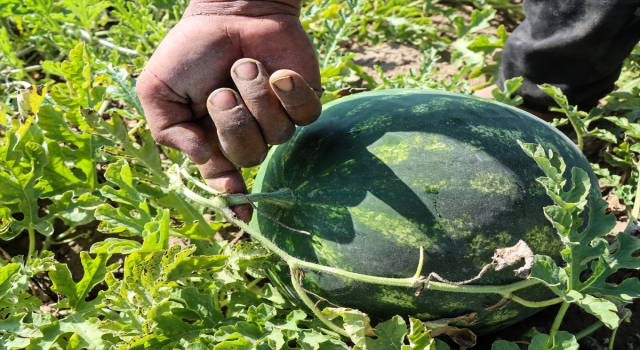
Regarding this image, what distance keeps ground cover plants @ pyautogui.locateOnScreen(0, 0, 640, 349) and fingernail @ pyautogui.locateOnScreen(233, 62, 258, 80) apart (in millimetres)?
389

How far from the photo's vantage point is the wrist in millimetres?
2213

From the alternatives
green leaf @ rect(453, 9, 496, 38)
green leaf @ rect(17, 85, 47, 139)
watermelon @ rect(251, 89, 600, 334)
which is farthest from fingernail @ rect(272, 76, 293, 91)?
green leaf @ rect(453, 9, 496, 38)

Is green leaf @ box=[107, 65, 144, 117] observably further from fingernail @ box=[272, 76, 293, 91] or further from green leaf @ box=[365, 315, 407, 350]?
green leaf @ box=[365, 315, 407, 350]

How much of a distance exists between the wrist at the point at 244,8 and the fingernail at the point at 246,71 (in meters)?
0.34

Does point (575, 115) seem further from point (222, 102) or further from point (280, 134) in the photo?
point (222, 102)

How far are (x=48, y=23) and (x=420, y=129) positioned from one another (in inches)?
94.5

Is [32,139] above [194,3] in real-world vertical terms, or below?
below

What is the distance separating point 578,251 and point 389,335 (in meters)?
0.59

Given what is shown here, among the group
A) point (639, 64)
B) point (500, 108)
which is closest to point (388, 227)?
point (500, 108)

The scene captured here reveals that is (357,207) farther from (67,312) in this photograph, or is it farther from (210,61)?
(67,312)

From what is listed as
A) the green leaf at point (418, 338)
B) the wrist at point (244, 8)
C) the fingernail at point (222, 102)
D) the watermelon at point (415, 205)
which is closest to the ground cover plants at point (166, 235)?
the green leaf at point (418, 338)

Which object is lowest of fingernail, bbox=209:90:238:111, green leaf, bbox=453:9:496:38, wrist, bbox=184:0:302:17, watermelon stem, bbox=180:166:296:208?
green leaf, bbox=453:9:496:38

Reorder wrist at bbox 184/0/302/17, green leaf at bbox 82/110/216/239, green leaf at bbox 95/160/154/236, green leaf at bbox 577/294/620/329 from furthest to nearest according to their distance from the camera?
green leaf at bbox 82/110/216/239 → green leaf at bbox 95/160/154/236 → wrist at bbox 184/0/302/17 → green leaf at bbox 577/294/620/329

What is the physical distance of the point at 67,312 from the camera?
2484mm
